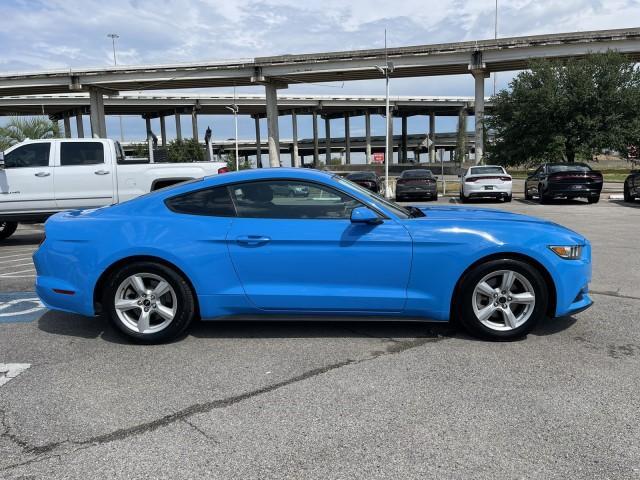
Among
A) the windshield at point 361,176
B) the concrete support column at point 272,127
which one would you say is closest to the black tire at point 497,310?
the windshield at point 361,176

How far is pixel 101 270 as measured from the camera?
14.2ft

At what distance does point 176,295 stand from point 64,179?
7.43 metres

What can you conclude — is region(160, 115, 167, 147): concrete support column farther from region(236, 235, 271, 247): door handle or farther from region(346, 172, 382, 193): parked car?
region(236, 235, 271, 247): door handle

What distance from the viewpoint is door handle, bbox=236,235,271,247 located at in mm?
4230

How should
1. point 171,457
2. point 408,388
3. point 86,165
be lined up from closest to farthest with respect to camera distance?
point 171,457 < point 408,388 < point 86,165

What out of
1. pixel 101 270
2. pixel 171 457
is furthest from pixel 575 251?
pixel 101 270

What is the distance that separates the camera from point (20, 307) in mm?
5691

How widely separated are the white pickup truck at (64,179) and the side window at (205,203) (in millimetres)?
5910

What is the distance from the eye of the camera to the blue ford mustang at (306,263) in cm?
420

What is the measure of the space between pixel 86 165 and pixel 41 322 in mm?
6107

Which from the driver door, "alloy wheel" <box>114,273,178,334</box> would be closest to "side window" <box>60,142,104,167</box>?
"alloy wheel" <box>114,273,178,334</box>

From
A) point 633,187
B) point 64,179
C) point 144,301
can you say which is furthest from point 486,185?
point 144,301

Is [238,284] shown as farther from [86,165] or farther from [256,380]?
[86,165]

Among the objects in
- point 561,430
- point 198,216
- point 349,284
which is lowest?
point 561,430
